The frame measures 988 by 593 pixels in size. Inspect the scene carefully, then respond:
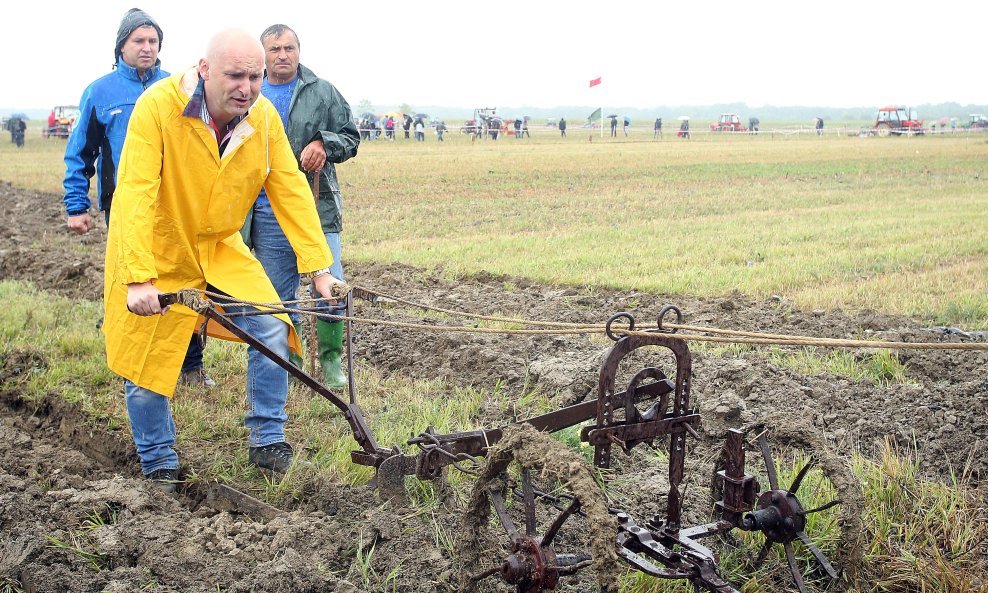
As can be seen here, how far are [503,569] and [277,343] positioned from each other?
72.8 inches

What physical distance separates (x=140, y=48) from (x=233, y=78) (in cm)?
220

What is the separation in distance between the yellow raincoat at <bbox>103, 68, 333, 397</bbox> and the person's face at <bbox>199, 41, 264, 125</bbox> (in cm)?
11

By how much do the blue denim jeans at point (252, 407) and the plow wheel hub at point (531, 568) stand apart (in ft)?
5.98

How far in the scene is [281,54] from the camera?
5633 millimetres

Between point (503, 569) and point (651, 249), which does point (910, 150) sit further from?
point (503, 569)

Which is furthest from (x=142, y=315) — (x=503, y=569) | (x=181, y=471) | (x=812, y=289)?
(x=812, y=289)

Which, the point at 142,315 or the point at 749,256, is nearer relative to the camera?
the point at 142,315

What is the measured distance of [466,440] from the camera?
396 cm

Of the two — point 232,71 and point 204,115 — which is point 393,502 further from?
point 232,71

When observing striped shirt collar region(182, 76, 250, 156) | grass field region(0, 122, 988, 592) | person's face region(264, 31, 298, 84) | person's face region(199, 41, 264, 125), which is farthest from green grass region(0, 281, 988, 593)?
person's face region(264, 31, 298, 84)

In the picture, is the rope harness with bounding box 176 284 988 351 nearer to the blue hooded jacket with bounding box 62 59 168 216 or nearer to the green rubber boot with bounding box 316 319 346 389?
the green rubber boot with bounding box 316 319 346 389

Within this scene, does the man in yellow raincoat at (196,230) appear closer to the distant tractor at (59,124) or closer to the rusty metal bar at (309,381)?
the rusty metal bar at (309,381)

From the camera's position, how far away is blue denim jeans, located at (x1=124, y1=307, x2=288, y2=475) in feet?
14.9

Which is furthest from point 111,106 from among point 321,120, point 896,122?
point 896,122
